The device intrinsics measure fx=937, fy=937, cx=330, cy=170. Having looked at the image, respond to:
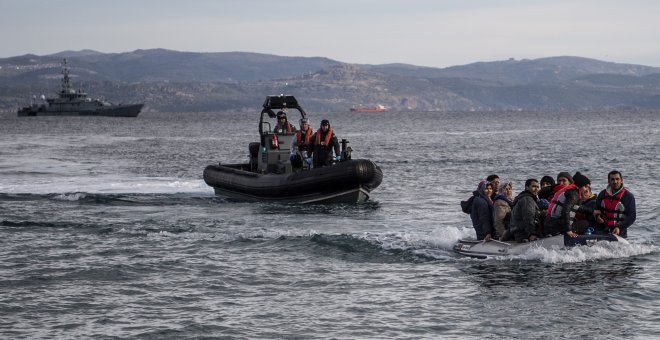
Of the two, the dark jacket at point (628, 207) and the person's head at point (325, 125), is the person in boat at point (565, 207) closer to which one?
→ the dark jacket at point (628, 207)

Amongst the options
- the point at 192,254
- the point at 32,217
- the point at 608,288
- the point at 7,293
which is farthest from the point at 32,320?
the point at 32,217

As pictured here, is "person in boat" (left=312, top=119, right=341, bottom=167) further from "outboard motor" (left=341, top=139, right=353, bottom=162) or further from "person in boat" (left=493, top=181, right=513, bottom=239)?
"person in boat" (left=493, top=181, right=513, bottom=239)

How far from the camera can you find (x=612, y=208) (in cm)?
1633

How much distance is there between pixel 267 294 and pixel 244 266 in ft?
7.67

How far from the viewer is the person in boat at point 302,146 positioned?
2553 cm

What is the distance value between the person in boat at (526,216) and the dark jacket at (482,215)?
347mm

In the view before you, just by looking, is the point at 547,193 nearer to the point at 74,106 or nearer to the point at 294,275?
the point at 294,275

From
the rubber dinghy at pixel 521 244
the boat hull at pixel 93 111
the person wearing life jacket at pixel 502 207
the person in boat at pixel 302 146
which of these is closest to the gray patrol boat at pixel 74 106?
the boat hull at pixel 93 111

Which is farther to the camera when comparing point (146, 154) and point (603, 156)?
point (146, 154)

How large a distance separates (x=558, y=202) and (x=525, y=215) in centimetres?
63

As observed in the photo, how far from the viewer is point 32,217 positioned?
24031 mm

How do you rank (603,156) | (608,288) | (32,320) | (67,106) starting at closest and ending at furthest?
(32,320), (608,288), (603,156), (67,106)

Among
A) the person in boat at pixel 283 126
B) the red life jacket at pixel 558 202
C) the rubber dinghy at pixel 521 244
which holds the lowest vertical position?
the rubber dinghy at pixel 521 244

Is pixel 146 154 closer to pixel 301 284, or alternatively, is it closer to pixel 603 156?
pixel 603 156
